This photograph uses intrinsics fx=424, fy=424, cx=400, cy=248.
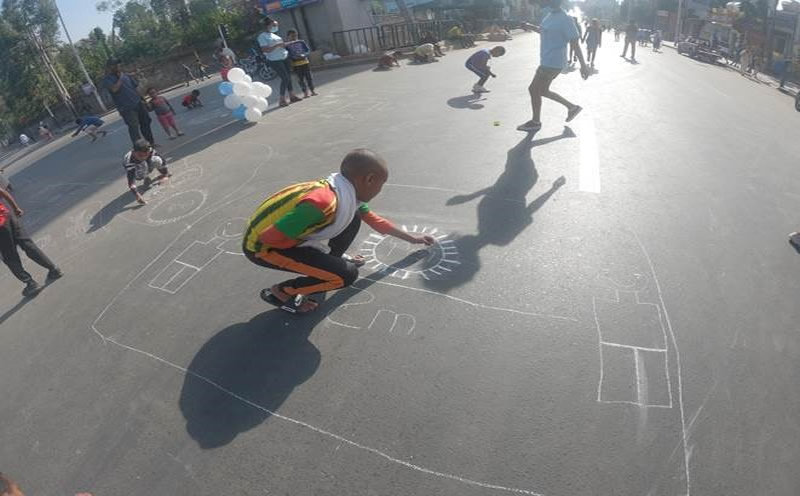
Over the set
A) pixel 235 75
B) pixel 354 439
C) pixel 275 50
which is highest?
pixel 275 50

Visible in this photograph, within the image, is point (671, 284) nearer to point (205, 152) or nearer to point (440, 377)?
point (440, 377)

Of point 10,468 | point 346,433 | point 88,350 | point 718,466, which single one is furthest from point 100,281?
point 718,466

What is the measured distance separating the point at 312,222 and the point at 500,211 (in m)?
2.30

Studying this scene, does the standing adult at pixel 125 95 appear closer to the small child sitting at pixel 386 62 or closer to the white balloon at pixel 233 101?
the white balloon at pixel 233 101

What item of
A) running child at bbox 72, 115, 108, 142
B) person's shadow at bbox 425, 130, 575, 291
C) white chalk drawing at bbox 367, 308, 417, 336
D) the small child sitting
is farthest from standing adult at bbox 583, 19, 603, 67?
running child at bbox 72, 115, 108, 142

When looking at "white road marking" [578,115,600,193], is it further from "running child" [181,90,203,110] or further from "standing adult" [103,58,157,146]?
"running child" [181,90,203,110]

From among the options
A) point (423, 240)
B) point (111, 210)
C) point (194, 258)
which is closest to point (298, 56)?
point (111, 210)

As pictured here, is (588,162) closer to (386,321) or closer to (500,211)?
(500,211)

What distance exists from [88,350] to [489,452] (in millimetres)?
3232

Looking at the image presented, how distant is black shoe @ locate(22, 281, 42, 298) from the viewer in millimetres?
4387

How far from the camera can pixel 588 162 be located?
17.2 feet

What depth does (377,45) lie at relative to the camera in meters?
18.2

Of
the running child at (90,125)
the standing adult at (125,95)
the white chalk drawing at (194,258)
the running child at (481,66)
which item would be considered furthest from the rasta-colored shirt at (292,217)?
the running child at (90,125)

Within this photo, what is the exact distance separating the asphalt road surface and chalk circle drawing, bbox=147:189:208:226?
4cm
